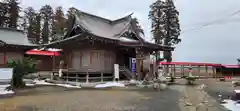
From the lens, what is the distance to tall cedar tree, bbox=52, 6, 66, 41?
4078 centimetres

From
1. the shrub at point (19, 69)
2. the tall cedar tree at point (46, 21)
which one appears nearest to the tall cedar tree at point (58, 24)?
the tall cedar tree at point (46, 21)

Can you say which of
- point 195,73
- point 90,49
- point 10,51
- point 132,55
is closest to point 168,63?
point 195,73

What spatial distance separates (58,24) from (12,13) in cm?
871

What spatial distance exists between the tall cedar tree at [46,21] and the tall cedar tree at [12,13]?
17.6 feet

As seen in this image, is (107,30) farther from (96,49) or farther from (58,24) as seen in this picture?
(58,24)

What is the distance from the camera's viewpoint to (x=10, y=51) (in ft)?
65.3

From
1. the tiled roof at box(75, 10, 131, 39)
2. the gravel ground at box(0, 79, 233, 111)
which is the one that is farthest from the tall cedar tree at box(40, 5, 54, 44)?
the gravel ground at box(0, 79, 233, 111)

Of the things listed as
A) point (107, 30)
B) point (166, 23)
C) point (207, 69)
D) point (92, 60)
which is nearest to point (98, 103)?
point (92, 60)

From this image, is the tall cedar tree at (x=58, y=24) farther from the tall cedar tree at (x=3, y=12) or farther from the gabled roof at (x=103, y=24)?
the gabled roof at (x=103, y=24)

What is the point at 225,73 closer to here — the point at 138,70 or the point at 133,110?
the point at 138,70

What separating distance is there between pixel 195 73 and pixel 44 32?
31.7 metres

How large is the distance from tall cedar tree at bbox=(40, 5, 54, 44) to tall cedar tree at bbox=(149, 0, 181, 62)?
21621mm

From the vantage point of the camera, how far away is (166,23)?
37656mm

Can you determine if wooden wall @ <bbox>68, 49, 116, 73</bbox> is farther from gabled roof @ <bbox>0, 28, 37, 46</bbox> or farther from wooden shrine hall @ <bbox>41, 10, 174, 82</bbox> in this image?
gabled roof @ <bbox>0, 28, 37, 46</bbox>
